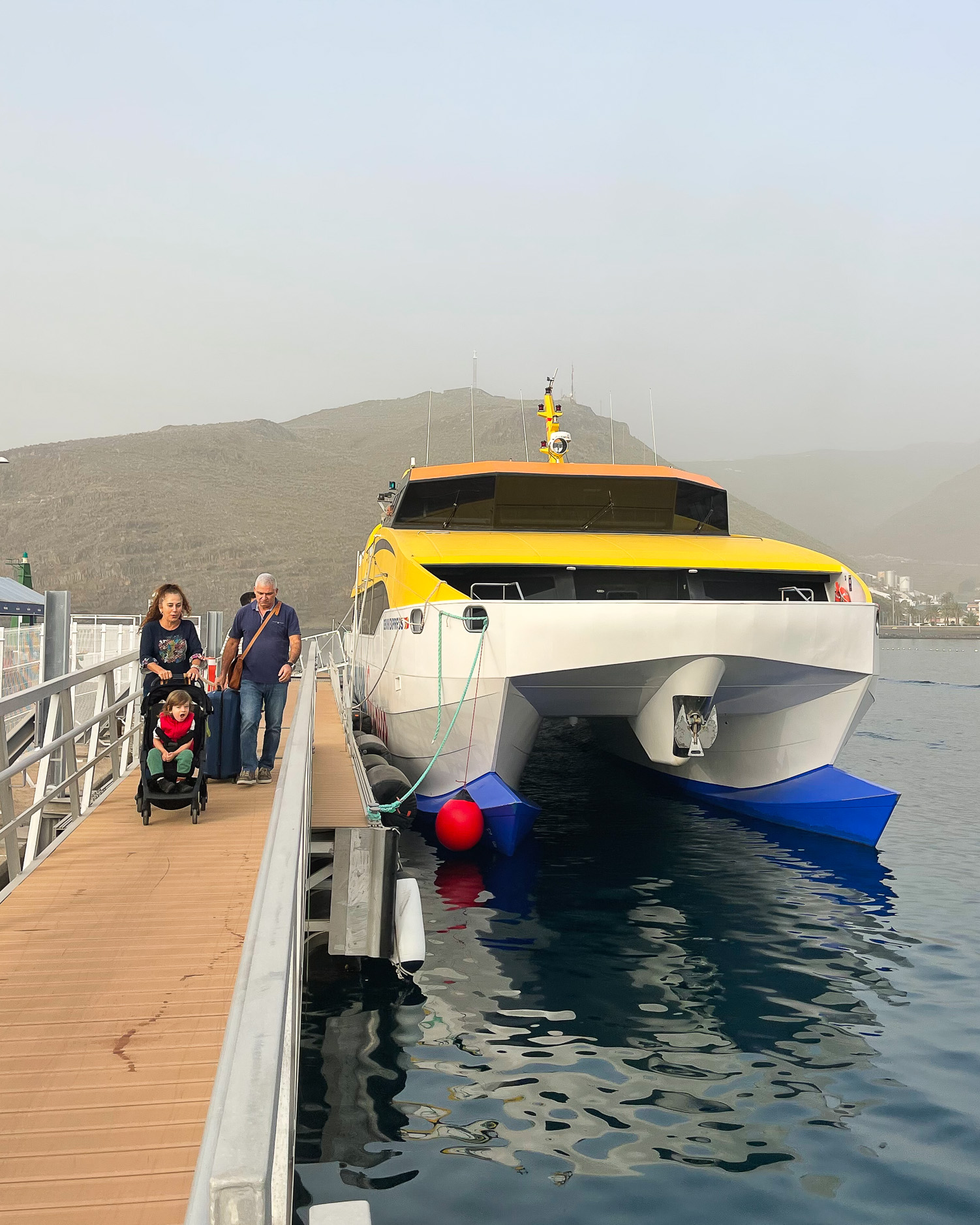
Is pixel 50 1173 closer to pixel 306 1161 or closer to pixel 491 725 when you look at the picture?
pixel 306 1161

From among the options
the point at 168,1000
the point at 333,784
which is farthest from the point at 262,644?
the point at 168,1000

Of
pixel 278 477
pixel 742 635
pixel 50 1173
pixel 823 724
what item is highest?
pixel 278 477

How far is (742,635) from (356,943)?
15.8ft

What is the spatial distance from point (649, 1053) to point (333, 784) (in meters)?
5.03

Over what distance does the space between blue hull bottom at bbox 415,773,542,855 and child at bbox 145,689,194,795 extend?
3.65 m

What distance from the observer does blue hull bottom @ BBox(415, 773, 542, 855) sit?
997 cm

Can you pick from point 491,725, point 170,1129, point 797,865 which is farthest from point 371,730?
point 170,1129

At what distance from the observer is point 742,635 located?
9.29 meters

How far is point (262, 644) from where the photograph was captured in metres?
8.06

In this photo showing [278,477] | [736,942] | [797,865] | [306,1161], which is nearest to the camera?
[306,1161]

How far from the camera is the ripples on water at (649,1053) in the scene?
435 centimetres

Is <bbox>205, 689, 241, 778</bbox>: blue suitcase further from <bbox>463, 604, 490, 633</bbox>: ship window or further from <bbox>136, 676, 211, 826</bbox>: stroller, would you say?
<bbox>463, 604, 490, 633</bbox>: ship window

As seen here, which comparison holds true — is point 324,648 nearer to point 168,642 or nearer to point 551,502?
point 551,502

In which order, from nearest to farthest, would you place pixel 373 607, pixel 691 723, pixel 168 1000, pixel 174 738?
pixel 168 1000 < pixel 174 738 < pixel 691 723 < pixel 373 607
